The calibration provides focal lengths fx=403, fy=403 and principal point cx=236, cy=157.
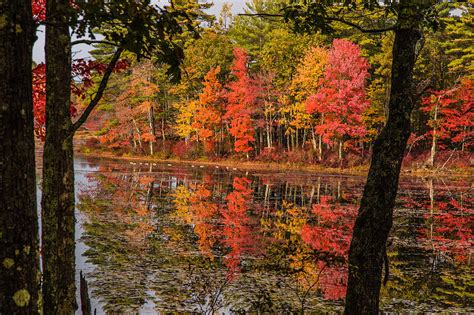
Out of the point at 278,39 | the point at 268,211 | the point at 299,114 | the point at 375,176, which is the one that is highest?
the point at 278,39

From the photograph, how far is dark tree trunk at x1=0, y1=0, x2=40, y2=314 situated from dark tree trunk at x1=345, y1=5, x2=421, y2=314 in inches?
139

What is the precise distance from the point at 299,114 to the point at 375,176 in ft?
118

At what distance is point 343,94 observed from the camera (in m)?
36.5

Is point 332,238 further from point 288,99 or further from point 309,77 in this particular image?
point 288,99

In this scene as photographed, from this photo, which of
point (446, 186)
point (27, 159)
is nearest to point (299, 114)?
point (446, 186)

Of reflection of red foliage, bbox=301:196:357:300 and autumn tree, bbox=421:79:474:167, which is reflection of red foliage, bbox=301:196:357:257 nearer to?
reflection of red foliage, bbox=301:196:357:300

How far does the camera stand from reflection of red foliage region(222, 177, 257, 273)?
10.8 metres

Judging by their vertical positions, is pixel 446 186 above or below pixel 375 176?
below

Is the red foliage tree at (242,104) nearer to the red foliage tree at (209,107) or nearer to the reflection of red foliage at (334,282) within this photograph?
the red foliage tree at (209,107)

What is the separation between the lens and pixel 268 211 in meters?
17.5

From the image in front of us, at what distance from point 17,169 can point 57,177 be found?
197 cm

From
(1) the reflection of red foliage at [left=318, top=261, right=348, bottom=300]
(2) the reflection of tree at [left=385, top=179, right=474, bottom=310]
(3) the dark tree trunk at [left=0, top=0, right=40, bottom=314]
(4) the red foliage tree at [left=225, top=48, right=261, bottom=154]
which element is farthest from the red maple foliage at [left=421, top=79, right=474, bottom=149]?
(3) the dark tree trunk at [left=0, top=0, right=40, bottom=314]

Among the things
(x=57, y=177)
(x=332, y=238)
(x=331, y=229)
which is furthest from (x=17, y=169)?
(x=331, y=229)

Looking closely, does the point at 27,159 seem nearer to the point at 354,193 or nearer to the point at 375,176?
the point at 375,176
